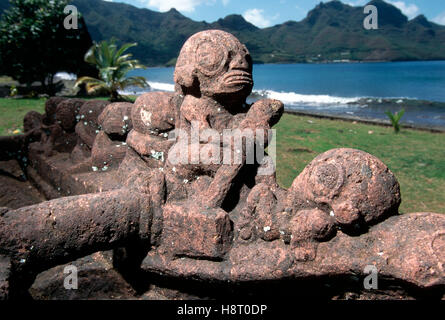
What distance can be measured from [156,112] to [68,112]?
2.21 m

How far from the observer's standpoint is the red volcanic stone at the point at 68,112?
190 inches

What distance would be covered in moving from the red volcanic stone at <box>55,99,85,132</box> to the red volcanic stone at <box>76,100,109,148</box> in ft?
0.71

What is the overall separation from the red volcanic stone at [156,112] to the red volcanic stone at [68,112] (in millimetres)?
1907

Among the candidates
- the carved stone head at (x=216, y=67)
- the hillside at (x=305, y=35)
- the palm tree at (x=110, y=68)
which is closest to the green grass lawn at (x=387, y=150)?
the carved stone head at (x=216, y=67)

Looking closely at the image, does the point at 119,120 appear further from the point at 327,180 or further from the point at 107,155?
the point at 327,180

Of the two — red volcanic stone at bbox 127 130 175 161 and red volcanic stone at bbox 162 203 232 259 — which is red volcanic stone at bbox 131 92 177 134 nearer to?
red volcanic stone at bbox 127 130 175 161

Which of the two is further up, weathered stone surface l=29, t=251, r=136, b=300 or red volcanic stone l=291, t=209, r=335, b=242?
red volcanic stone l=291, t=209, r=335, b=242

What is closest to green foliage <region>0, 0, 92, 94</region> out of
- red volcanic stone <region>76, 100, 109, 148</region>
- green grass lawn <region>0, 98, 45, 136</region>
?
green grass lawn <region>0, 98, 45, 136</region>

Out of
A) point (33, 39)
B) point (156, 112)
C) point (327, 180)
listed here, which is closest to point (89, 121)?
point (156, 112)

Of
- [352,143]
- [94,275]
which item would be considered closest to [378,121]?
[352,143]

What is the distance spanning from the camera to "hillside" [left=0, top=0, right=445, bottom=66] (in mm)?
80875

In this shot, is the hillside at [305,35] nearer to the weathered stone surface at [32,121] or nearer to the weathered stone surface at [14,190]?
the weathered stone surface at [32,121]

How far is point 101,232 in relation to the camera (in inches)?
100

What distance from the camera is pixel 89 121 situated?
4.58m
